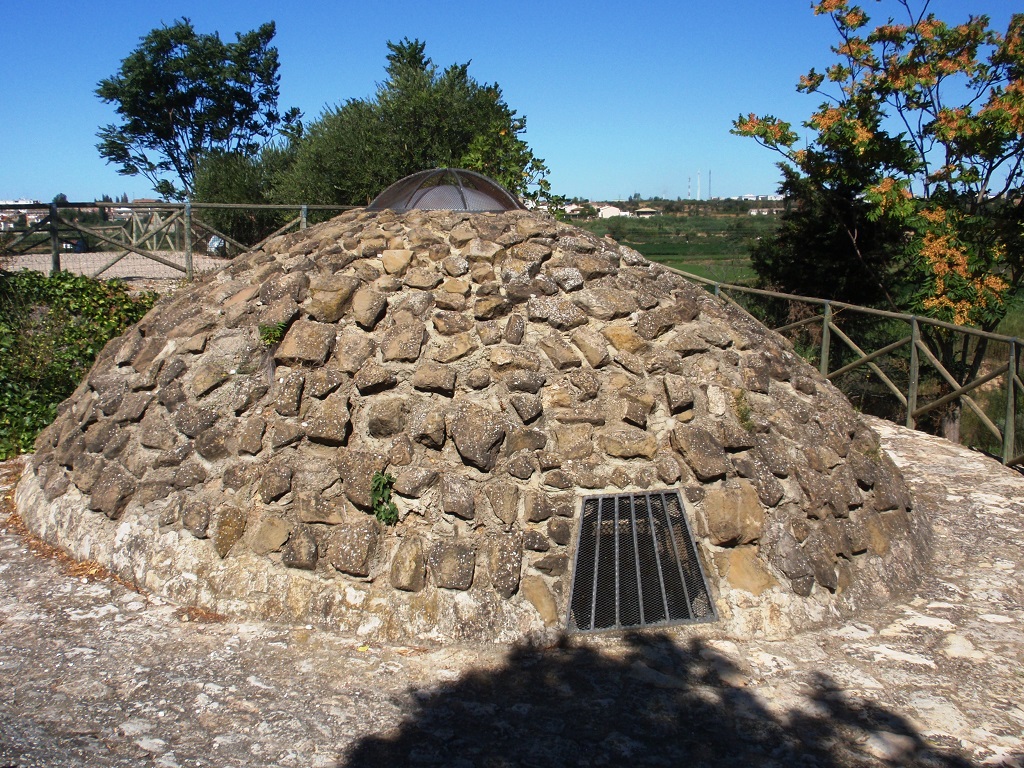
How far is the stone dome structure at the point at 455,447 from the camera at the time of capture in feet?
15.4

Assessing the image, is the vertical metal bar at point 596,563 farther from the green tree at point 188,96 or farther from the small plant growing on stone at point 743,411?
the green tree at point 188,96

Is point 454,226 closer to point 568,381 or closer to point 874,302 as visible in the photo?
point 568,381

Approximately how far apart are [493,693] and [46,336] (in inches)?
282

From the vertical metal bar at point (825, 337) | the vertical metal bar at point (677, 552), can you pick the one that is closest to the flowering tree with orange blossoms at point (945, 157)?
the vertical metal bar at point (825, 337)

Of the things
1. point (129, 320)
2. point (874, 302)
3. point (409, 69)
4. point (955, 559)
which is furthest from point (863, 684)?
point (409, 69)

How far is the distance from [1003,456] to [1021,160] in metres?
5.49

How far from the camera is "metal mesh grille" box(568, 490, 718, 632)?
4.70 m

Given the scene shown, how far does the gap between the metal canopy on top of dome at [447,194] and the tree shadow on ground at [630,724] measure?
345 centimetres

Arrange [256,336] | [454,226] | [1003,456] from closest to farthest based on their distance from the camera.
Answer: [256,336]
[454,226]
[1003,456]

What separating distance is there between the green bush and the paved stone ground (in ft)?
11.7

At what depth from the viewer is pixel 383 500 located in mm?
4793

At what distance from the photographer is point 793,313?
15.3 metres

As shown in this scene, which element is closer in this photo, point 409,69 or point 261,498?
point 261,498

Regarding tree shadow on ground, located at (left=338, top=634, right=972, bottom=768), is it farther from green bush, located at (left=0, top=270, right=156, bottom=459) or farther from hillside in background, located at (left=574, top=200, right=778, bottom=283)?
hillside in background, located at (left=574, top=200, right=778, bottom=283)
